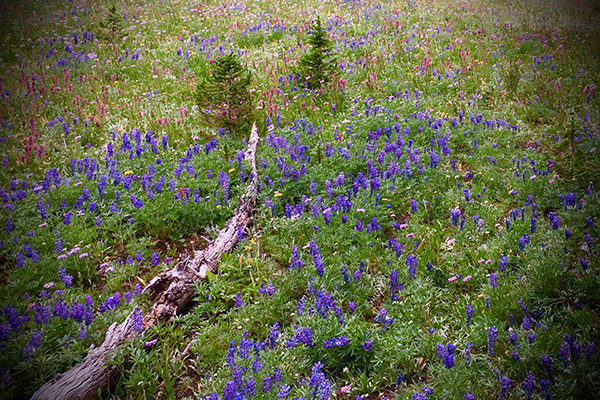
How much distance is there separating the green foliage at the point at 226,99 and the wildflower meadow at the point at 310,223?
0.14 feet

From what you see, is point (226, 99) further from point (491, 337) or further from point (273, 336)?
point (491, 337)

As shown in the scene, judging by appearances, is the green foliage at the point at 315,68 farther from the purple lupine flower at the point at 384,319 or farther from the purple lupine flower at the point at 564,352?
the purple lupine flower at the point at 564,352

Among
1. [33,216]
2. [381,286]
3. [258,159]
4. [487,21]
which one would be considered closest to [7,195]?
[33,216]

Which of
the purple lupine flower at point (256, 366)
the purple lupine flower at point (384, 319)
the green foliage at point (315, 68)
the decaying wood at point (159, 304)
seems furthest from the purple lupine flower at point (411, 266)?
the green foliage at point (315, 68)

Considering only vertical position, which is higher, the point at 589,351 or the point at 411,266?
the point at 589,351

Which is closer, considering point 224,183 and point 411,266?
point 411,266

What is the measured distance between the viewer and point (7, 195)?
17.6 ft

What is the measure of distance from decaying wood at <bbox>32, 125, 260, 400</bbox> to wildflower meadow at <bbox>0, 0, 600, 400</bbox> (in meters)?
0.03

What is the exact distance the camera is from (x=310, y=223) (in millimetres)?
4957

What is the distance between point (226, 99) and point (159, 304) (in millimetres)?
4346

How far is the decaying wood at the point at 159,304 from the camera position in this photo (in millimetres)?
3158

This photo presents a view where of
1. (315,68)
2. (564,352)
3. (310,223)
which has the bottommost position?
(310,223)

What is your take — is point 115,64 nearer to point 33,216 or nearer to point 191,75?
point 191,75

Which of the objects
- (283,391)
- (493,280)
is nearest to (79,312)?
(283,391)
